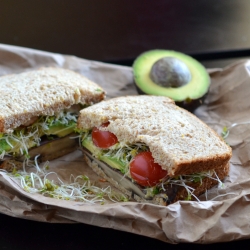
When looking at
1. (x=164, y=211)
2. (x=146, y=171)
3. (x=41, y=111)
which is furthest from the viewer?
(x=41, y=111)

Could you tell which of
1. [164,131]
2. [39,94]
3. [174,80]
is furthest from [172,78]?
[39,94]

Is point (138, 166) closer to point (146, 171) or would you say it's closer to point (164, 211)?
point (146, 171)

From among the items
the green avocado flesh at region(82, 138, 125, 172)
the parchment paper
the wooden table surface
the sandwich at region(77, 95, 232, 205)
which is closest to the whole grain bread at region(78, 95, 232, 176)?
the sandwich at region(77, 95, 232, 205)

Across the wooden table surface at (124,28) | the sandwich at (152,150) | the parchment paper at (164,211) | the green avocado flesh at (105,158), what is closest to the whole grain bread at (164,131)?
the sandwich at (152,150)

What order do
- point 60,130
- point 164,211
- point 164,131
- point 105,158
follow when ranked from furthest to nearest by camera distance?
point 60,130 < point 105,158 < point 164,131 < point 164,211

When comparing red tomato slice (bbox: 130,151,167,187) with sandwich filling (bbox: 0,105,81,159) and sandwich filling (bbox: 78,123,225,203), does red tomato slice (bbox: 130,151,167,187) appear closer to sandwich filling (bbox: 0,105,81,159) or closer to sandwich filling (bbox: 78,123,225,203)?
sandwich filling (bbox: 78,123,225,203)

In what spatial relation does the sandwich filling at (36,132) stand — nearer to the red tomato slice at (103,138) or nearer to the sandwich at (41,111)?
the sandwich at (41,111)
